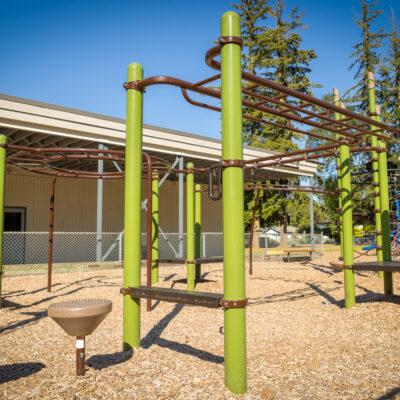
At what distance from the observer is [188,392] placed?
3062mm

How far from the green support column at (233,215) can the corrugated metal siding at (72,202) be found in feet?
51.2

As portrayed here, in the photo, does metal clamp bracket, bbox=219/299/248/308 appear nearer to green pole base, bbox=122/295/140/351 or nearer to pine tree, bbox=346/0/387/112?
green pole base, bbox=122/295/140/351

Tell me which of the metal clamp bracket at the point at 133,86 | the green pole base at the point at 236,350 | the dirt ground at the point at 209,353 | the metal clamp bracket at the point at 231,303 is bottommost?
the dirt ground at the point at 209,353

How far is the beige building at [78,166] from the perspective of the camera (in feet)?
43.2

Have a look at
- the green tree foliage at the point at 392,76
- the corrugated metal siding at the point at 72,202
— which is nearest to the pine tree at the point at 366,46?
the green tree foliage at the point at 392,76

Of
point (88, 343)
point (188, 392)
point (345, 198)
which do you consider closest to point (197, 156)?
point (345, 198)

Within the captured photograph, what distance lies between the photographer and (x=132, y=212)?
4090 millimetres

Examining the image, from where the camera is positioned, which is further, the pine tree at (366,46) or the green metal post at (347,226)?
the pine tree at (366,46)

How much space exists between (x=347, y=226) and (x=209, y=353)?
3.45 m

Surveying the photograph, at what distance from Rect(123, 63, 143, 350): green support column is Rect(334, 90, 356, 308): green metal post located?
11.8ft

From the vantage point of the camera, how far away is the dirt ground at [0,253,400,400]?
3160 mm

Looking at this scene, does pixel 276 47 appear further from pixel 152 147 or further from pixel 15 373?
pixel 15 373

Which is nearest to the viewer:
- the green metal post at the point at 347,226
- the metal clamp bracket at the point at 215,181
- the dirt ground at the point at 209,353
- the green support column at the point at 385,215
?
the dirt ground at the point at 209,353

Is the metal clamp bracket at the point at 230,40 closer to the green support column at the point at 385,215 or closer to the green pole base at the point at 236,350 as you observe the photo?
the green pole base at the point at 236,350
